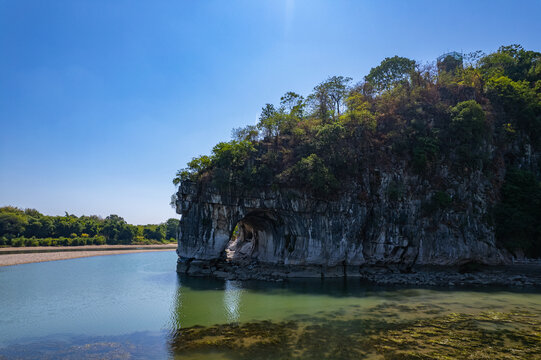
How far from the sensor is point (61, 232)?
185 ft

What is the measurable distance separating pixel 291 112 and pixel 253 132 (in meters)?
4.89

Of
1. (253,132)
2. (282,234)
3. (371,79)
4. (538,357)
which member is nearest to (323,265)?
(282,234)

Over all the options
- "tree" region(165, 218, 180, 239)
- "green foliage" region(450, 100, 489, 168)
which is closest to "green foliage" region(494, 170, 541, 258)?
"green foliage" region(450, 100, 489, 168)

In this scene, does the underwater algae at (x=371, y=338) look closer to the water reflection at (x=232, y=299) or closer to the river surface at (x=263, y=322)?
the river surface at (x=263, y=322)

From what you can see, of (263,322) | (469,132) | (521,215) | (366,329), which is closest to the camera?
(366,329)

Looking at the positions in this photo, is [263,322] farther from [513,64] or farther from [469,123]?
[513,64]

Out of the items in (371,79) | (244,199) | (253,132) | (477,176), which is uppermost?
(371,79)

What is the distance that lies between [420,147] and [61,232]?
2517 inches

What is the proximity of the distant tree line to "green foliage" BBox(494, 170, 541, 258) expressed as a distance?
64.2 meters

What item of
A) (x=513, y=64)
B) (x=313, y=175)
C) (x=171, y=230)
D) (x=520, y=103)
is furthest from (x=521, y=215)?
(x=171, y=230)

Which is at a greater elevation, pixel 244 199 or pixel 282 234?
pixel 244 199

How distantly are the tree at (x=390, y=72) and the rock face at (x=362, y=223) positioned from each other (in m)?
13.7

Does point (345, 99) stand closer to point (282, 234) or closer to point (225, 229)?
point (282, 234)

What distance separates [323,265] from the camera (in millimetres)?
25047
